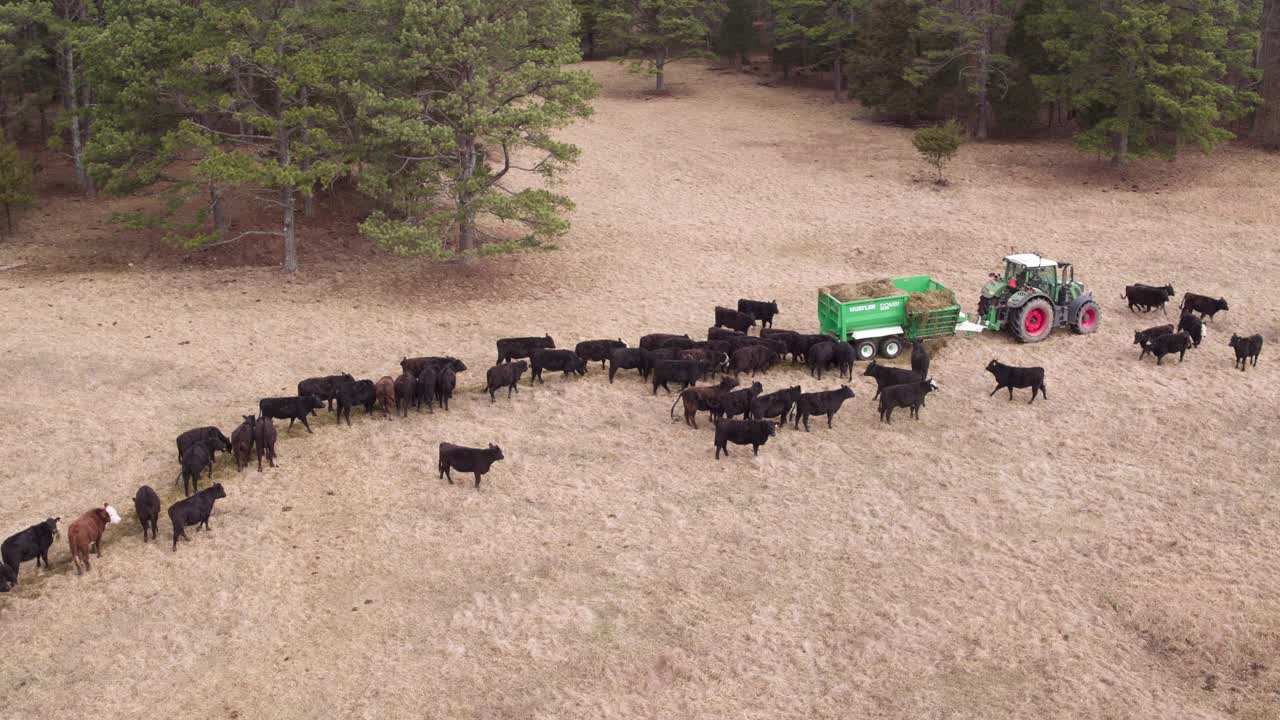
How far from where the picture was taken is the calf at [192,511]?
17.0 metres

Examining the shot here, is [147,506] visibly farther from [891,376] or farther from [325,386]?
[891,376]

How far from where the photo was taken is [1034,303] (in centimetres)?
2531

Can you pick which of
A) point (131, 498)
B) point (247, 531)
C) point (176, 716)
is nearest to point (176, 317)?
point (131, 498)

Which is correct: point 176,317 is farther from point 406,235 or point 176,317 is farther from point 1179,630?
point 1179,630

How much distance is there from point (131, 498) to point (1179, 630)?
668 inches

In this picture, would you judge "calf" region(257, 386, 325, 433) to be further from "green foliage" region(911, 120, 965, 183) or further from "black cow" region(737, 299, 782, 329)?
"green foliage" region(911, 120, 965, 183)

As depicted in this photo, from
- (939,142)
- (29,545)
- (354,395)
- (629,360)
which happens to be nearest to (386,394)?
(354,395)

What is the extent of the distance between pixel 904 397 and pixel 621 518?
6.88 m

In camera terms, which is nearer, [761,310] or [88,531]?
[88,531]

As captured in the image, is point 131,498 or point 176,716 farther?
point 131,498

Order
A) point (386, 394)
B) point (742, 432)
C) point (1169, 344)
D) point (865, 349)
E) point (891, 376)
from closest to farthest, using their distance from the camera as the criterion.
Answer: point (742, 432), point (386, 394), point (891, 376), point (1169, 344), point (865, 349)

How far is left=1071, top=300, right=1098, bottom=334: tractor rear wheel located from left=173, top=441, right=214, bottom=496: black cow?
19.9 meters

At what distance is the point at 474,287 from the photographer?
101 ft

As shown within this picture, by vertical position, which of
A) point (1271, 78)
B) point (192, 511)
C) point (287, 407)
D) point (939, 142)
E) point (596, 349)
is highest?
point (1271, 78)
